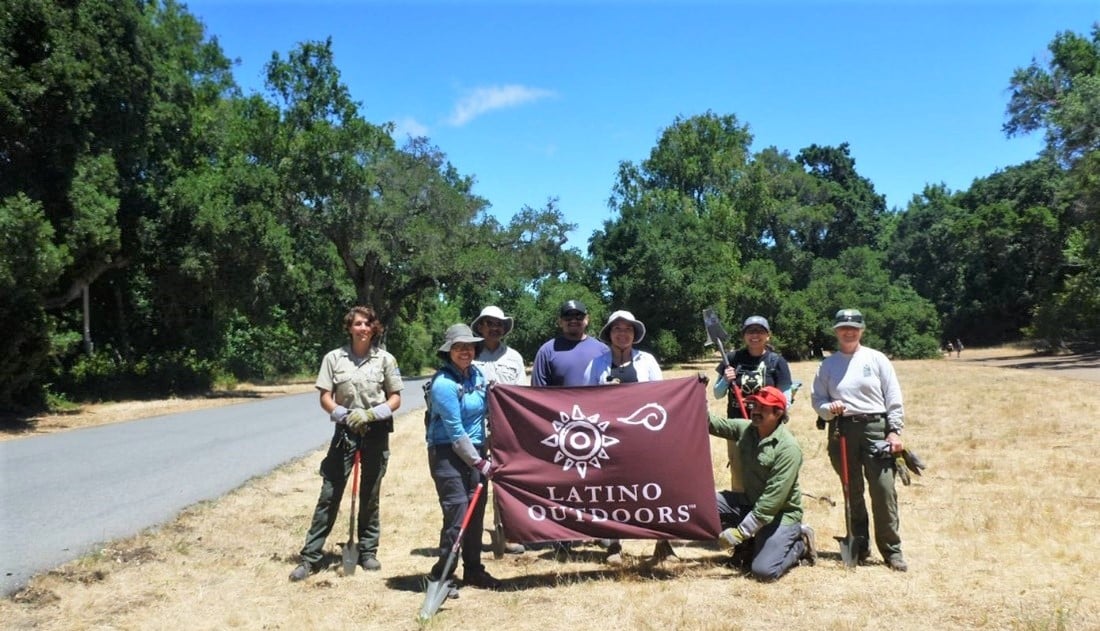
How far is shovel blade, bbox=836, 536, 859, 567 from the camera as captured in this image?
6188 mm

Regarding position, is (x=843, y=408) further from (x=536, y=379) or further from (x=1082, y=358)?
(x=1082, y=358)

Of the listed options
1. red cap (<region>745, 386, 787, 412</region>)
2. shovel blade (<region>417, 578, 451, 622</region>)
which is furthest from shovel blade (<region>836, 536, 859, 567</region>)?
shovel blade (<region>417, 578, 451, 622</region>)

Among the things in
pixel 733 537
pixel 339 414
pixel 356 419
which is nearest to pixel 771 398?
pixel 733 537

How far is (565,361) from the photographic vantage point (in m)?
6.79

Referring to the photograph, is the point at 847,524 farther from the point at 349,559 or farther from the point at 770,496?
the point at 349,559

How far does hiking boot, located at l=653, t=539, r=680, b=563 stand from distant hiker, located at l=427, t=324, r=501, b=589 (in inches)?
51.4

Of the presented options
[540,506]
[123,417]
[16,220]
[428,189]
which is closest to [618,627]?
[540,506]

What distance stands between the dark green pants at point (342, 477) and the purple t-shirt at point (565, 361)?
1349mm

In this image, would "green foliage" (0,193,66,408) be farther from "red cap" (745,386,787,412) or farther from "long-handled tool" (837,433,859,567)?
"long-handled tool" (837,433,859,567)

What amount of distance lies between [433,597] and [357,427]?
146 cm

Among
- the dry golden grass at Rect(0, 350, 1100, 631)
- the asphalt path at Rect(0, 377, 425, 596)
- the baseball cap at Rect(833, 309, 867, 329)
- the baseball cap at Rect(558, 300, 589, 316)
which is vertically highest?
the baseball cap at Rect(558, 300, 589, 316)

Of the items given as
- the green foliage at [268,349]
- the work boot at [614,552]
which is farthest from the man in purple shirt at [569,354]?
the green foliage at [268,349]

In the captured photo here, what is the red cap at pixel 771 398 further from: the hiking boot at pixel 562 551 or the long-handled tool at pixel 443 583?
the long-handled tool at pixel 443 583

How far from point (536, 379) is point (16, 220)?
1417 centimetres
